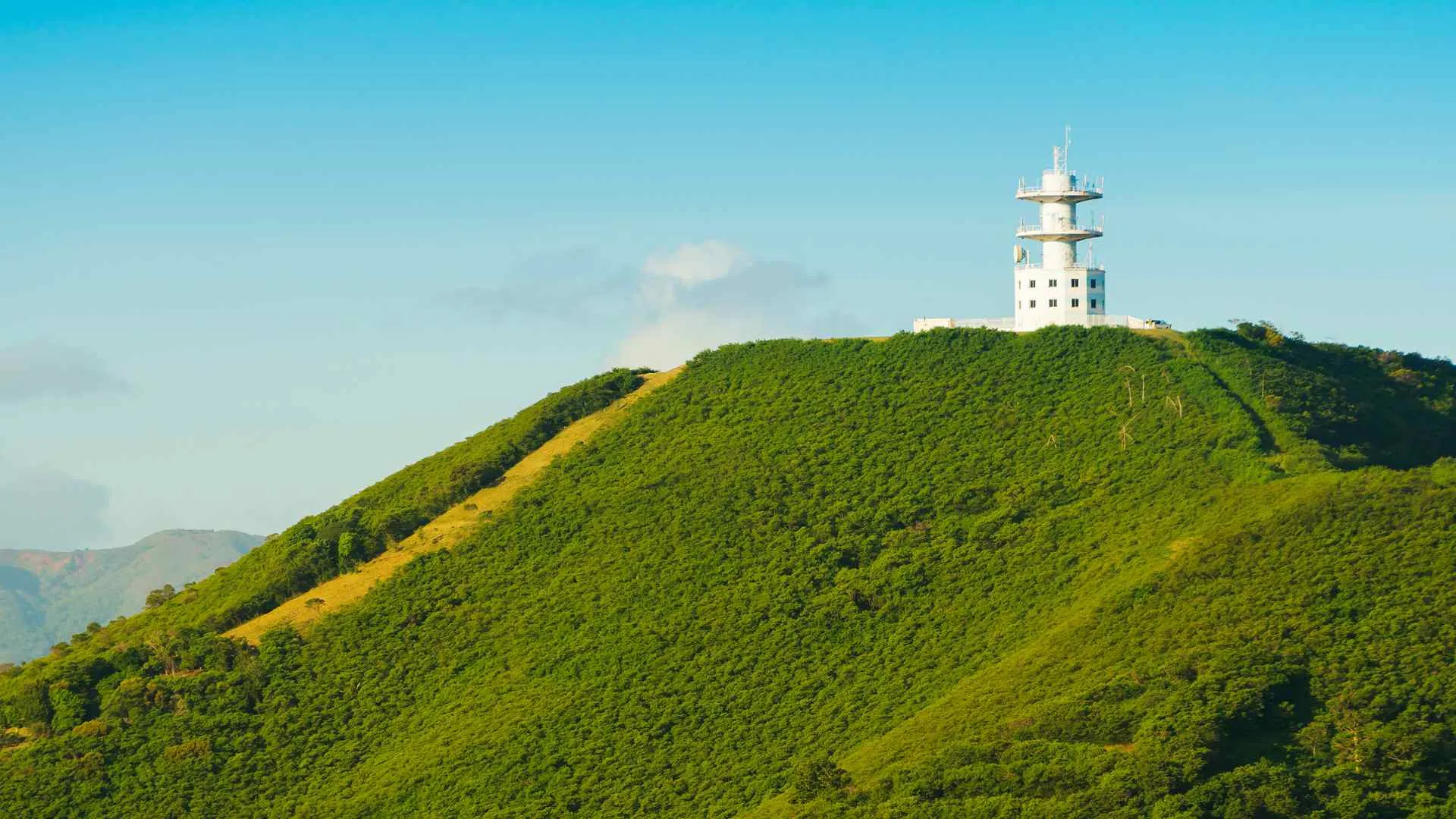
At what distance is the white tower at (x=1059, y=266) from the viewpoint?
3647 inches

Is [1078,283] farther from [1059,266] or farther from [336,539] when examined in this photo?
[336,539]

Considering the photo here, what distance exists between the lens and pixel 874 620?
74312 mm

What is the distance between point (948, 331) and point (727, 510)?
759 inches

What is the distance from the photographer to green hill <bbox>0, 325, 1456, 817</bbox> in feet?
192

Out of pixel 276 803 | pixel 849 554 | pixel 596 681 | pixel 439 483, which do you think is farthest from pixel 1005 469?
pixel 276 803

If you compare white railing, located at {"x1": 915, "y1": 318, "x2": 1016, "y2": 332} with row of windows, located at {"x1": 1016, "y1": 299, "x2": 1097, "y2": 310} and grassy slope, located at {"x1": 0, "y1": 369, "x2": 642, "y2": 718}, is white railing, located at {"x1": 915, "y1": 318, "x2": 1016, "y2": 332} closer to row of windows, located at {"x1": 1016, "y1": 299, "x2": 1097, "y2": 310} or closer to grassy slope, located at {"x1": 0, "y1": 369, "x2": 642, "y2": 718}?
row of windows, located at {"x1": 1016, "y1": 299, "x2": 1097, "y2": 310}

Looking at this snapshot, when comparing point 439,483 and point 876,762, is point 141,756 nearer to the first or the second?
point 439,483

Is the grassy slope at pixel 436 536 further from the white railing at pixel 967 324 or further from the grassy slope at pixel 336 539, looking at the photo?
the white railing at pixel 967 324

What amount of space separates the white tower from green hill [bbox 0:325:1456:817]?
1.96 metres

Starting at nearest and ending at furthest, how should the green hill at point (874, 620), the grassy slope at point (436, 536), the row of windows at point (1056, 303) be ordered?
the green hill at point (874, 620), the grassy slope at point (436, 536), the row of windows at point (1056, 303)

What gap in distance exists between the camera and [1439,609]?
203ft

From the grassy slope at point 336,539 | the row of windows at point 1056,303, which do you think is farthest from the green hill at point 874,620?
the row of windows at point 1056,303

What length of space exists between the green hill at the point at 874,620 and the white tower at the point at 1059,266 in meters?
1.96

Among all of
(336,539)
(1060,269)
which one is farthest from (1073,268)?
(336,539)
